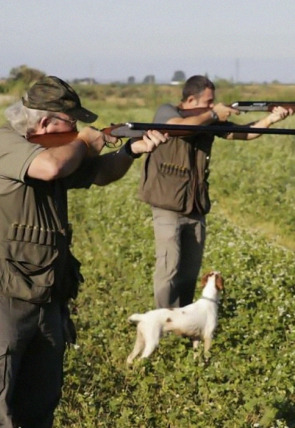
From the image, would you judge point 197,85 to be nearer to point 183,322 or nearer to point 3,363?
point 183,322

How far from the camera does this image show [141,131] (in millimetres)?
4812

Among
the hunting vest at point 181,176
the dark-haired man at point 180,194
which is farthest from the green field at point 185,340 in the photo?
the hunting vest at point 181,176

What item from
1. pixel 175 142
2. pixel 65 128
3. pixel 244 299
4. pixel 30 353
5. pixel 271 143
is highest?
pixel 65 128

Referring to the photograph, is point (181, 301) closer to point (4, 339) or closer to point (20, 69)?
point (4, 339)

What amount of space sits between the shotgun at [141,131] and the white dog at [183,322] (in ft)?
7.52

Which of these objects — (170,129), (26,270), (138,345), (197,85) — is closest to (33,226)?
(26,270)

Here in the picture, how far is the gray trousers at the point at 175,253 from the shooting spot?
24.2ft

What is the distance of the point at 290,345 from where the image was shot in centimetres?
694

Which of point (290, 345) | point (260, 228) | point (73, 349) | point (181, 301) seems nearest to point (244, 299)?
point (181, 301)

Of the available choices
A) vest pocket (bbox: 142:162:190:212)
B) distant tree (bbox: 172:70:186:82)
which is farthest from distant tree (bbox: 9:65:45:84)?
vest pocket (bbox: 142:162:190:212)

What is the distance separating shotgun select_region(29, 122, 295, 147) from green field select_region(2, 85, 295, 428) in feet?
1.68

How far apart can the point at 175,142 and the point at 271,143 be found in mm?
15457

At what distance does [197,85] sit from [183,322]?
1743mm

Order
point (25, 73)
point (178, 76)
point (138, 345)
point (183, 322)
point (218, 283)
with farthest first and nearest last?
point (178, 76) < point (25, 73) < point (218, 283) < point (183, 322) < point (138, 345)
